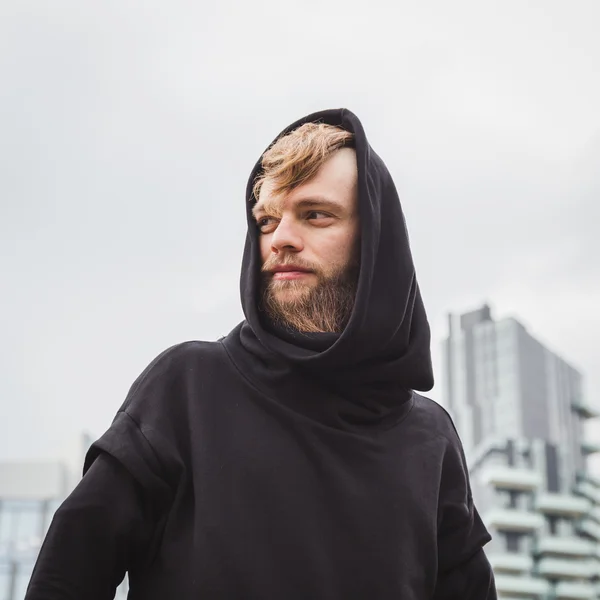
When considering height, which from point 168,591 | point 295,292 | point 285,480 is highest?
point 295,292

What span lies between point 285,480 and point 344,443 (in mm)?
148

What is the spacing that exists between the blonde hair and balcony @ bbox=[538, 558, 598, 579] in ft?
155

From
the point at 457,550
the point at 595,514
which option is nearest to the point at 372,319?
the point at 457,550

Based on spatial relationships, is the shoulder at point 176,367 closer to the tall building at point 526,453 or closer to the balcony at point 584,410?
the tall building at point 526,453

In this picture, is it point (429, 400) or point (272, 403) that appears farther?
point (429, 400)

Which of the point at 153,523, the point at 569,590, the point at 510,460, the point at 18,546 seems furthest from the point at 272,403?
the point at 569,590

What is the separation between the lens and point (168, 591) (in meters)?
1.61

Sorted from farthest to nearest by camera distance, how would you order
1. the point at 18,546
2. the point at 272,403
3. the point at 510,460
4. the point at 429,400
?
the point at 510,460, the point at 18,546, the point at 429,400, the point at 272,403

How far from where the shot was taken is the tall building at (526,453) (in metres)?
45.3

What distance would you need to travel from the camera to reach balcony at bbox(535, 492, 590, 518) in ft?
155

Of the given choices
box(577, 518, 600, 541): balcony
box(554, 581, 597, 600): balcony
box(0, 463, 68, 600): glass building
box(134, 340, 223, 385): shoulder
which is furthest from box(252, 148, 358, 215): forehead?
box(577, 518, 600, 541): balcony

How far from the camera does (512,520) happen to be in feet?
Result: 146

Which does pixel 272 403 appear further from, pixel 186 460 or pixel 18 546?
pixel 18 546

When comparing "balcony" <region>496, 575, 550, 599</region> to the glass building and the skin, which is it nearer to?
the glass building
